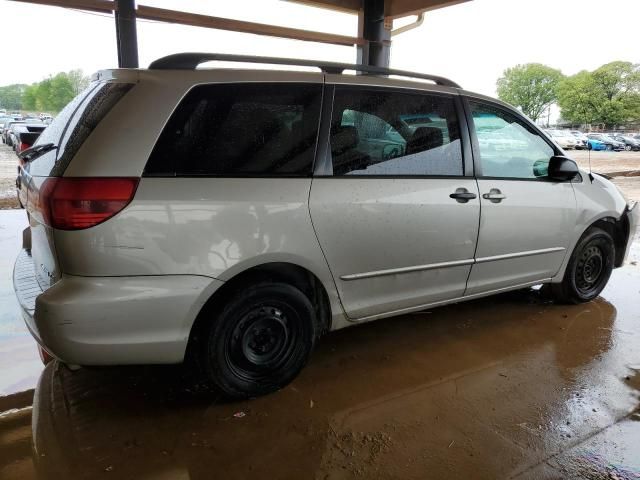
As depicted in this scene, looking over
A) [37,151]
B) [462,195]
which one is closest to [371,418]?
[462,195]

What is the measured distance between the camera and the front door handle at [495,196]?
3161mm

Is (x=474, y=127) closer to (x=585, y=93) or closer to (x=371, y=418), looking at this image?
(x=371, y=418)

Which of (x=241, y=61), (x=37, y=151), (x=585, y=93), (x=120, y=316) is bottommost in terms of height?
(x=120, y=316)

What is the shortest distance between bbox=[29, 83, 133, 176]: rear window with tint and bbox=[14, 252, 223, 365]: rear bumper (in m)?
0.56

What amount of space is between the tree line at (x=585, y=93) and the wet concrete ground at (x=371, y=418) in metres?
71.6

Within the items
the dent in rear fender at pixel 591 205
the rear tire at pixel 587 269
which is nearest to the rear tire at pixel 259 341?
the dent in rear fender at pixel 591 205

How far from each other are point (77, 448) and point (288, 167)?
1697 millimetres

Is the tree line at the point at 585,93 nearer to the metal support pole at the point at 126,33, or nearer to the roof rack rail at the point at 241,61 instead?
the metal support pole at the point at 126,33

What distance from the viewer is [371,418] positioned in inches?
97.0

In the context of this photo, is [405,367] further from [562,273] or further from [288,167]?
[562,273]

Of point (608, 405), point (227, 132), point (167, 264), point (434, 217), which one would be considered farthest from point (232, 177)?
point (608, 405)

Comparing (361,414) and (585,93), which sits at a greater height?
(585,93)

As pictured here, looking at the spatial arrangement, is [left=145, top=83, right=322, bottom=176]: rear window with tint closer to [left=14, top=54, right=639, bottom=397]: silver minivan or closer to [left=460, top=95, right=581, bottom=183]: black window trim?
[left=14, top=54, right=639, bottom=397]: silver minivan

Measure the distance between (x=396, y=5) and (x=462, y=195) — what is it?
6.44m
